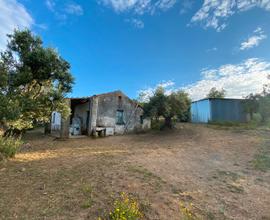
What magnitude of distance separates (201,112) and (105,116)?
11.9 metres

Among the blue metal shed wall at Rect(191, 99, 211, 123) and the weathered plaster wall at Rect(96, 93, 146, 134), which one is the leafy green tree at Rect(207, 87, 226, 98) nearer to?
the blue metal shed wall at Rect(191, 99, 211, 123)

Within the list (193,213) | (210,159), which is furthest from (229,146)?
(193,213)

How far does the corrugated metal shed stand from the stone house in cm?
717

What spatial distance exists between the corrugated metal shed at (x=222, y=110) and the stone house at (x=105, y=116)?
7174mm

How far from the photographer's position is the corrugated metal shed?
A: 18891 mm

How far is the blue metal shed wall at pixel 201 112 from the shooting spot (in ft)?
63.4

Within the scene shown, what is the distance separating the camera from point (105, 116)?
50.7 ft

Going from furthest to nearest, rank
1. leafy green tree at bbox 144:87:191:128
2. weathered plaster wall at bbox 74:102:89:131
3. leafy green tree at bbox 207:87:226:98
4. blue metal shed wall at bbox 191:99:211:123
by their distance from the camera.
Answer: leafy green tree at bbox 207:87:226:98, blue metal shed wall at bbox 191:99:211:123, weathered plaster wall at bbox 74:102:89:131, leafy green tree at bbox 144:87:191:128

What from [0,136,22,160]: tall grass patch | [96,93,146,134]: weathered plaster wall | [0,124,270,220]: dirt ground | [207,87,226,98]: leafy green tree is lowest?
[0,124,270,220]: dirt ground

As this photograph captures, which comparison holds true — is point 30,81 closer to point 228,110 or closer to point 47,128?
point 47,128

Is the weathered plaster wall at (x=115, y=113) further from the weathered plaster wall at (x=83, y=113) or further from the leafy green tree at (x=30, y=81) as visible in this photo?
the leafy green tree at (x=30, y=81)

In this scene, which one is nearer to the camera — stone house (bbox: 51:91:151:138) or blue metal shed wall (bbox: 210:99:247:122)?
stone house (bbox: 51:91:151:138)

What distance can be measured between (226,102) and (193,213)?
18.8m

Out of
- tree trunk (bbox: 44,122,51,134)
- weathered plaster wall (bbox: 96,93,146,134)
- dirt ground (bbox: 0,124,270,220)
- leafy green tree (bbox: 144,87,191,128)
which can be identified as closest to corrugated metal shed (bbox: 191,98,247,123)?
leafy green tree (bbox: 144,87,191,128)
